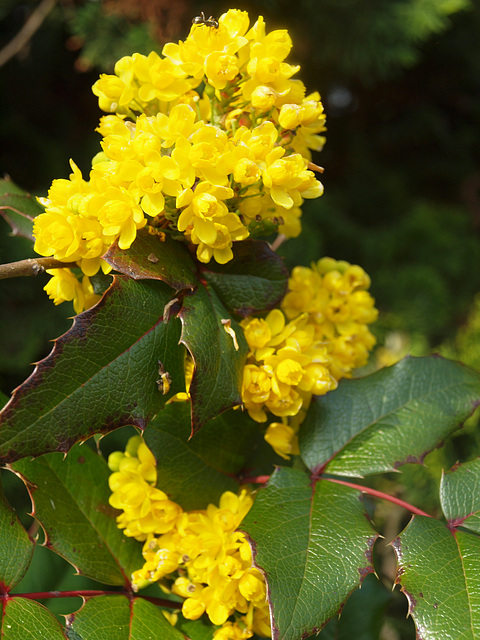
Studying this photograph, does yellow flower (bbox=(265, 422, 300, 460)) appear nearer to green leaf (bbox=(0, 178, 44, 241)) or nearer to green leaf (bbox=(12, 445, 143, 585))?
green leaf (bbox=(12, 445, 143, 585))

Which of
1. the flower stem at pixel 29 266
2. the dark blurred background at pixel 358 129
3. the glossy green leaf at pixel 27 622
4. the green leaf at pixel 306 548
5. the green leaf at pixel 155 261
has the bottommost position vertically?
the dark blurred background at pixel 358 129

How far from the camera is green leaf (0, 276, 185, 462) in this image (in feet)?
1.46

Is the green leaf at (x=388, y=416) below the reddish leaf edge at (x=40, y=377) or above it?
below

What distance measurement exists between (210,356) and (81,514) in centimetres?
26

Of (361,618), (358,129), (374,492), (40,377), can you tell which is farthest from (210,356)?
(358,129)

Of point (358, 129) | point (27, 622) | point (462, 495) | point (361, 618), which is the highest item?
point (27, 622)

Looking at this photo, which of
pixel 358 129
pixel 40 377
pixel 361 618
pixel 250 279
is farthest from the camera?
pixel 358 129

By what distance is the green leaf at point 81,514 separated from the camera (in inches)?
22.8

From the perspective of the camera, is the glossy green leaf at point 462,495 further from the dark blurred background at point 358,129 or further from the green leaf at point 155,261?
the dark blurred background at point 358,129

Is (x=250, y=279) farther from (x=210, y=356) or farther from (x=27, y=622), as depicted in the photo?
(x=27, y=622)

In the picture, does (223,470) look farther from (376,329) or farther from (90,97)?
(90,97)

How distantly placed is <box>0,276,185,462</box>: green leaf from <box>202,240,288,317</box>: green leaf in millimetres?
64

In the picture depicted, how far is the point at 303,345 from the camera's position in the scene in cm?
58

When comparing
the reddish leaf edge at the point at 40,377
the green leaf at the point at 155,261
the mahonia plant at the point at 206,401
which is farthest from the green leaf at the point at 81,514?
the green leaf at the point at 155,261
